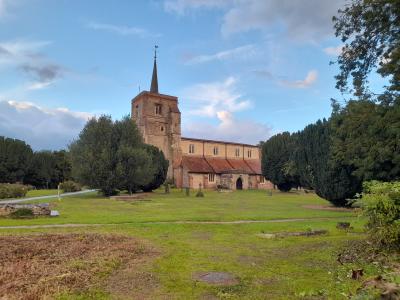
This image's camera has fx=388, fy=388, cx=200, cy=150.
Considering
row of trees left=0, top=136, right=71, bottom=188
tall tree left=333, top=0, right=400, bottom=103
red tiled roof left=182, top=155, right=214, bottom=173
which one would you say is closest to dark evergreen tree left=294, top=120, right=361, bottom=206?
tall tree left=333, top=0, right=400, bottom=103

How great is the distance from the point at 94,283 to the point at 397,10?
1299 cm

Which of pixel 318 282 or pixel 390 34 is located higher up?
pixel 390 34

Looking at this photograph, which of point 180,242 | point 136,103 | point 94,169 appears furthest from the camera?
point 136,103

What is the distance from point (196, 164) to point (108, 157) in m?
31.8

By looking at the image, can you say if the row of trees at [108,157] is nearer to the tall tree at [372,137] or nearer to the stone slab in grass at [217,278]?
the tall tree at [372,137]

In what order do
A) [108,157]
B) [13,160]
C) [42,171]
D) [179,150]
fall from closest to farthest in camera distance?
[108,157], [13,160], [42,171], [179,150]

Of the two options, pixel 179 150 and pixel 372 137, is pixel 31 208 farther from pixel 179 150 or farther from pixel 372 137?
pixel 179 150

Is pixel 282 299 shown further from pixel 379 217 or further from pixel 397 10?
pixel 397 10

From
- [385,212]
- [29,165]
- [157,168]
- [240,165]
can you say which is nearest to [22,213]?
[385,212]

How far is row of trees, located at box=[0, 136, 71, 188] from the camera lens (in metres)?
60.5

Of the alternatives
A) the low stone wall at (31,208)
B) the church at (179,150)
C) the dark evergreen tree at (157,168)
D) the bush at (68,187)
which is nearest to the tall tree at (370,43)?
the low stone wall at (31,208)

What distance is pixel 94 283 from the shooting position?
6.35 metres

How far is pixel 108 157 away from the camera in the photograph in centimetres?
3978

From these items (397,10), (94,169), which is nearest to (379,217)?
(397,10)
